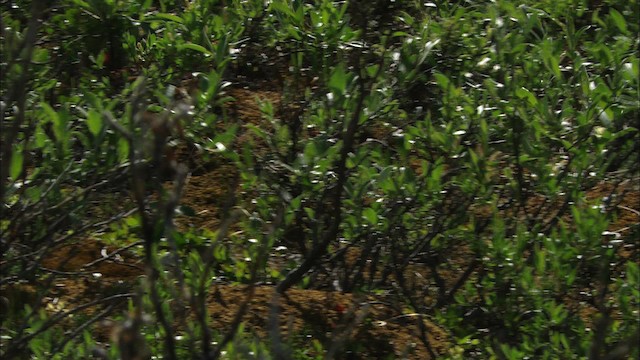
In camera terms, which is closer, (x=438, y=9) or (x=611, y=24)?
(x=611, y=24)

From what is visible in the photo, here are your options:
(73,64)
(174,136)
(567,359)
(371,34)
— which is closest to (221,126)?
(174,136)

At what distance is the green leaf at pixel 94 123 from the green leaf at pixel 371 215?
74 centimetres

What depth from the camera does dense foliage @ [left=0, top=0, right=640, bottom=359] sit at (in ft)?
8.86

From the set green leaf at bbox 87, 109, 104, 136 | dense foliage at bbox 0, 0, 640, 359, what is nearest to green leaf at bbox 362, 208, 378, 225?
dense foliage at bbox 0, 0, 640, 359

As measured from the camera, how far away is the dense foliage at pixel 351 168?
2699 millimetres

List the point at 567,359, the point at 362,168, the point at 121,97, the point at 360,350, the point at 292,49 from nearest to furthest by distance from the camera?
1. the point at 567,359
2. the point at 360,350
3. the point at 362,168
4. the point at 121,97
5. the point at 292,49

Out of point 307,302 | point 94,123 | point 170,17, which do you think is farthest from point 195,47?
point 307,302

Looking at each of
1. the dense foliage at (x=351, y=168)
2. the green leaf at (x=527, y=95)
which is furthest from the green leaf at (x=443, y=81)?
the green leaf at (x=527, y=95)

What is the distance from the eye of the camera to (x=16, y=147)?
2.81 metres

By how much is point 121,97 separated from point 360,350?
1184 millimetres

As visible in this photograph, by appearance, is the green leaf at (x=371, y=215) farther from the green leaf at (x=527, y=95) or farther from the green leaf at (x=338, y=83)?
the green leaf at (x=527, y=95)

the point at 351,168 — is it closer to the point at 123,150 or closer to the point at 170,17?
the point at 123,150

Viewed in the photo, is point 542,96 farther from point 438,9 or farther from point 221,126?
point 221,126

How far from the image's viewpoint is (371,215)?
2.98m
